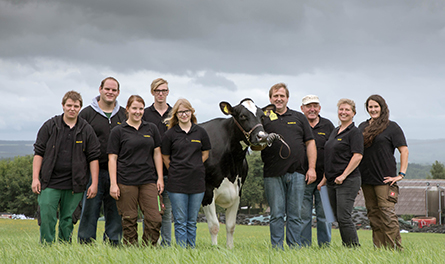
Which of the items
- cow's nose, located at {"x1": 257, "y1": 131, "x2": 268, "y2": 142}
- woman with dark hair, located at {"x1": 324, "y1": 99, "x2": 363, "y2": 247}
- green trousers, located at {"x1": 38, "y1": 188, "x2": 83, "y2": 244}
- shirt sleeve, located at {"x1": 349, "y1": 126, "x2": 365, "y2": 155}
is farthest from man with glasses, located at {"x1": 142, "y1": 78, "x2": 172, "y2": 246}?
shirt sleeve, located at {"x1": 349, "y1": 126, "x2": 365, "y2": 155}

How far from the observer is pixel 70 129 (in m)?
5.45

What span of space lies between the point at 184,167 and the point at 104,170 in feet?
4.47

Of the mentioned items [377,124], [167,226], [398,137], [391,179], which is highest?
[377,124]

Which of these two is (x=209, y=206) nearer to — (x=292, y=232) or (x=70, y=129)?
(x=292, y=232)

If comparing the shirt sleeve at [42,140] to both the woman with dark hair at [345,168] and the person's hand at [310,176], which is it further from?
the woman with dark hair at [345,168]

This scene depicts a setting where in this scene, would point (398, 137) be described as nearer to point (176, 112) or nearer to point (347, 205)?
point (347, 205)

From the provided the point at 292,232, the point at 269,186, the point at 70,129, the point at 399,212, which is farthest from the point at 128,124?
the point at 399,212

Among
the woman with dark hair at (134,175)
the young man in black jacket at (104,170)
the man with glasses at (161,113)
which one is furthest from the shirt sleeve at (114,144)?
the man with glasses at (161,113)

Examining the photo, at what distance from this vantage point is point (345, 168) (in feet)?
18.3

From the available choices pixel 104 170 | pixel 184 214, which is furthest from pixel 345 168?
pixel 104 170

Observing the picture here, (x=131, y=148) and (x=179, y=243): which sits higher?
(x=131, y=148)

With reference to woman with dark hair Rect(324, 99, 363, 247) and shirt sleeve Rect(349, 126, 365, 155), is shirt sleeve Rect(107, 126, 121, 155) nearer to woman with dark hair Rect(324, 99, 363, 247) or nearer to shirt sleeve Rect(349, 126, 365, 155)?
woman with dark hair Rect(324, 99, 363, 247)

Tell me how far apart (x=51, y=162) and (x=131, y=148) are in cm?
113

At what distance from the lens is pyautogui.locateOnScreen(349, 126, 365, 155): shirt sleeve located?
17.9 feet
